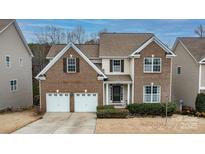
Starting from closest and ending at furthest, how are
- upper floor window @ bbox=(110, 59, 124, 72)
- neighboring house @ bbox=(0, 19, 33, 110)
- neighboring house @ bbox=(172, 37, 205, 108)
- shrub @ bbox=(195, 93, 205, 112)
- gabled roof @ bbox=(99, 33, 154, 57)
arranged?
shrub @ bbox=(195, 93, 205, 112) < neighboring house @ bbox=(0, 19, 33, 110) < gabled roof @ bbox=(99, 33, 154, 57) < neighboring house @ bbox=(172, 37, 205, 108) < upper floor window @ bbox=(110, 59, 124, 72)

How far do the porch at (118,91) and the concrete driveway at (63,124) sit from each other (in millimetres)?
1916

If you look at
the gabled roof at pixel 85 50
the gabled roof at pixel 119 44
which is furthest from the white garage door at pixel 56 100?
the gabled roof at pixel 119 44

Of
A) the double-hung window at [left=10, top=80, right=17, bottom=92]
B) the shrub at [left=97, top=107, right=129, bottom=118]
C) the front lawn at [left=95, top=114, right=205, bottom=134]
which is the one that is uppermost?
the double-hung window at [left=10, top=80, right=17, bottom=92]

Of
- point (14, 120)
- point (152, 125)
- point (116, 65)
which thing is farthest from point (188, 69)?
point (14, 120)

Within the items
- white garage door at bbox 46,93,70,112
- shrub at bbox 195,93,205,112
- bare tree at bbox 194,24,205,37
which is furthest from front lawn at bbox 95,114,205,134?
bare tree at bbox 194,24,205,37

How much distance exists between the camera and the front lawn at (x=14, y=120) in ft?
40.3

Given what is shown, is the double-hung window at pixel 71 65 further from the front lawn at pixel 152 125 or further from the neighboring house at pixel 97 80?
the front lawn at pixel 152 125

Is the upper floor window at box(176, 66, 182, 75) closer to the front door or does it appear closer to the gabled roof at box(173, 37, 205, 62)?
the gabled roof at box(173, 37, 205, 62)

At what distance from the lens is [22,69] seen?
60.3 ft

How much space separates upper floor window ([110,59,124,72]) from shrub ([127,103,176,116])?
304cm

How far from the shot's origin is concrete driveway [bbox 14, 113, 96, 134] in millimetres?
11766

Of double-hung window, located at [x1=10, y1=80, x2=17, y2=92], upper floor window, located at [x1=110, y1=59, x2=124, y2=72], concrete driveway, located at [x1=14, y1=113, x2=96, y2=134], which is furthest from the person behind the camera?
double-hung window, located at [x1=10, y1=80, x2=17, y2=92]

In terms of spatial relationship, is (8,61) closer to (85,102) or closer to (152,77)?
(85,102)
